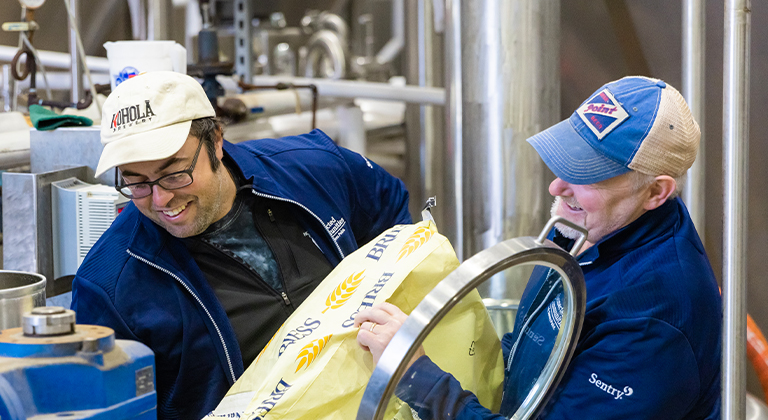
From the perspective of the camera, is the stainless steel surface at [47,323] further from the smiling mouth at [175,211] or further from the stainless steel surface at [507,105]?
the stainless steel surface at [507,105]

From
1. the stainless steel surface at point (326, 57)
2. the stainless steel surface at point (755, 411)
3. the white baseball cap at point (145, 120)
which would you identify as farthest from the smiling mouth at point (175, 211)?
the stainless steel surface at point (326, 57)

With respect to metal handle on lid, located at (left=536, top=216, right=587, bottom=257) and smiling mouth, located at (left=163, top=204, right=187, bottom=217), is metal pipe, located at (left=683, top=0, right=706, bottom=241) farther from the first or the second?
smiling mouth, located at (left=163, top=204, right=187, bottom=217)

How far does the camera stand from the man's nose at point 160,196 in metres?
1.45

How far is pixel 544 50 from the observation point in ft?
7.00

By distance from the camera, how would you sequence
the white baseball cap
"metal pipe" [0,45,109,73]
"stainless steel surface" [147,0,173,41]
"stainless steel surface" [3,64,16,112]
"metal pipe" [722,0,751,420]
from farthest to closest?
"metal pipe" [0,45,109,73], "stainless steel surface" [147,0,173,41], "stainless steel surface" [3,64,16,112], the white baseball cap, "metal pipe" [722,0,751,420]

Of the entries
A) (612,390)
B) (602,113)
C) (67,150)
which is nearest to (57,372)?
(612,390)

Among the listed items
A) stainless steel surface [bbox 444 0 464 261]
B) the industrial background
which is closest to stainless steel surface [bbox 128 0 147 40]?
the industrial background

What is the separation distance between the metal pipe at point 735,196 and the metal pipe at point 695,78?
1.28 metres

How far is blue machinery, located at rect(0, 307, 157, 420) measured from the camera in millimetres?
898

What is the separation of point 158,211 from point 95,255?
0.48 ft

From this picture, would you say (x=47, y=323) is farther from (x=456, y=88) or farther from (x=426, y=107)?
(x=426, y=107)

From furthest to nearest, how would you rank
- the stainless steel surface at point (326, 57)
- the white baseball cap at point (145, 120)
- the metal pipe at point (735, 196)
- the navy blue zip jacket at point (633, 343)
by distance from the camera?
1. the stainless steel surface at point (326, 57)
2. the white baseball cap at point (145, 120)
3. the navy blue zip jacket at point (633, 343)
4. the metal pipe at point (735, 196)

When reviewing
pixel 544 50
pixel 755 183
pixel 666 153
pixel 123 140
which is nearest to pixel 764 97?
pixel 755 183

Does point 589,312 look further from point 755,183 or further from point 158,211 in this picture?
point 755,183
